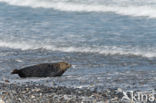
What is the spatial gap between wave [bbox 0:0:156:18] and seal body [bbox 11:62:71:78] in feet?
26.3

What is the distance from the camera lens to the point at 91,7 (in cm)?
2067

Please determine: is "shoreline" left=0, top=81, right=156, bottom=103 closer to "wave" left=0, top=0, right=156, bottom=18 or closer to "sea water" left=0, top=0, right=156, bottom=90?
"sea water" left=0, top=0, right=156, bottom=90

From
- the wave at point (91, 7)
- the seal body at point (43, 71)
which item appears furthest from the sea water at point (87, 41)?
the seal body at point (43, 71)

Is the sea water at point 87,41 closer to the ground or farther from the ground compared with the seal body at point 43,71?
closer to the ground

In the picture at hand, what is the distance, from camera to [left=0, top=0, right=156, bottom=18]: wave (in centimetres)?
1841

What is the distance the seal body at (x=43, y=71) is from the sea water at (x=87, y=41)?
0.13 meters

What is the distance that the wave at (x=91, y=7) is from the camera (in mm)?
18406

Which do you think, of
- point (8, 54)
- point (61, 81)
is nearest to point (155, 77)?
point (61, 81)

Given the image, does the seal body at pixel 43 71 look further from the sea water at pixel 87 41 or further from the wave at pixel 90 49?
the wave at pixel 90 49

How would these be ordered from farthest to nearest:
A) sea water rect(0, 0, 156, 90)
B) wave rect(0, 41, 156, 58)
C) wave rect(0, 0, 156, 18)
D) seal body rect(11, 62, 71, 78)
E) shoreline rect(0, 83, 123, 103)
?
wave rect(0, 0, 156, 18)
wave rect(0, 41, 156, 58)
seal body rect(11, 62, 71, 78)
sea water rect(0, 0, 156, 90)
shoreline rect(0, 83, 123, 103)

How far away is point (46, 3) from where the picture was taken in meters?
23.1

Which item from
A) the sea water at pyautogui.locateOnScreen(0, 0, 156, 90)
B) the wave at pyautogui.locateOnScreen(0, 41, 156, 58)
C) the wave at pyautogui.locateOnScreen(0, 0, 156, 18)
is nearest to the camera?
the sea water at pyautogui.locateOnScreen(0, 0, 156, 90)

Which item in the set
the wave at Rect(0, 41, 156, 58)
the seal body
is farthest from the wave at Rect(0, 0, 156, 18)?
the seal body

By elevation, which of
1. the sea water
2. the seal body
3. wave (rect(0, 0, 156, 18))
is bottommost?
wave (rect(0, 0, 156, 18))
